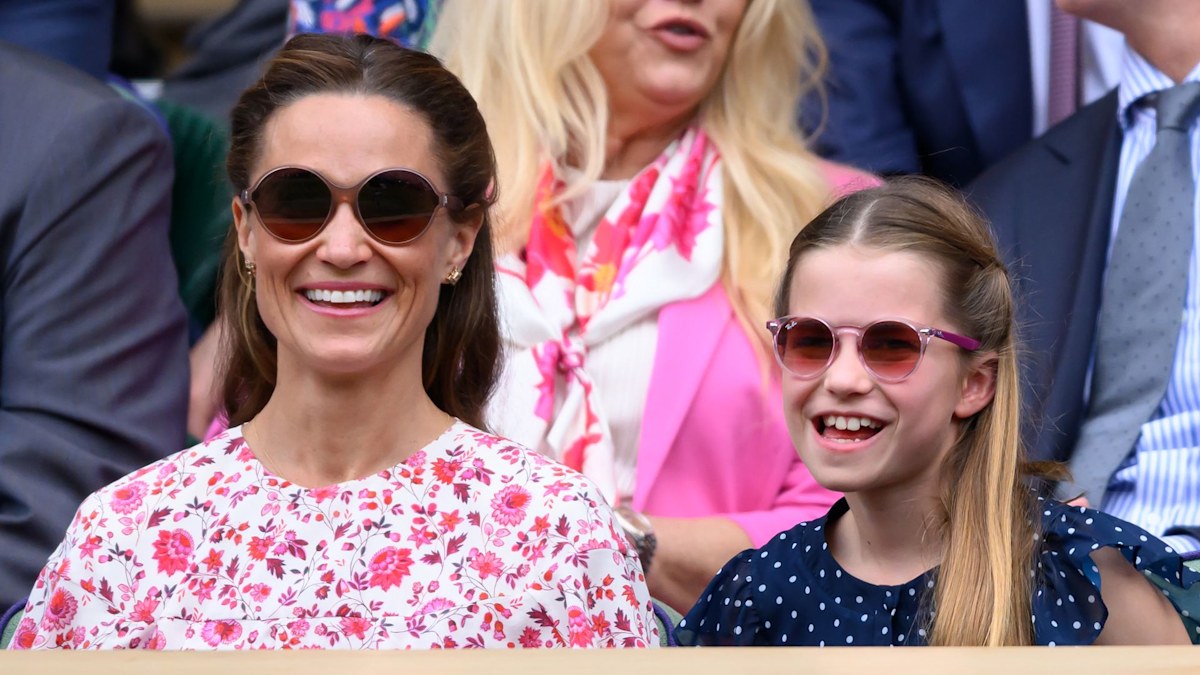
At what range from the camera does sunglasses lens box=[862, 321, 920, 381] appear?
1.97 metres

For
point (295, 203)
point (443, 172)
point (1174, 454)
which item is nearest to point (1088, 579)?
point (1174, 454)

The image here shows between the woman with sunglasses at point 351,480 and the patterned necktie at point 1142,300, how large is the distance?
1056 millimetres

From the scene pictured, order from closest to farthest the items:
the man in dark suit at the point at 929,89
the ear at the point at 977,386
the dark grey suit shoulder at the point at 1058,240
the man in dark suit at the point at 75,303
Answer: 1. the ear at the point at 977,386
2. the man in dark suit at the point at 75,303
3. the dark grey suit shoulder at the point at 1058,240
4. the man in dark suit at the point at 929,89

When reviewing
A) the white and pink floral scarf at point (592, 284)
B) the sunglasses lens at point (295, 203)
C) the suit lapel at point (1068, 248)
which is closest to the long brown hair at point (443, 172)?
the sunglasses lens at point (295, 203)

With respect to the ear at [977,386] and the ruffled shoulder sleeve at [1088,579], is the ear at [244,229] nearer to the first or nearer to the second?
the ear at [977,386]

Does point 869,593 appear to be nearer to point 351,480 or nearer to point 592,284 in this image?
point 351,480

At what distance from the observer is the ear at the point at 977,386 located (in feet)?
6.75

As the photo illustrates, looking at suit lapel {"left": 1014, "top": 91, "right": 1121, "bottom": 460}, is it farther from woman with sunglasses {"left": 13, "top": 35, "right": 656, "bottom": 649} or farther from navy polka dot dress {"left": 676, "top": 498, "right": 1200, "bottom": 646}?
woman with sunglasses {"left": 13, "top": 35, "right": 656, "bottom": 649}

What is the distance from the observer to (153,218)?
9.05 ft

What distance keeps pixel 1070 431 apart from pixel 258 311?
134cm

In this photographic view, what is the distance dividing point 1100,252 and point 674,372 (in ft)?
2.45

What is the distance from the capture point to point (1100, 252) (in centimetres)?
285

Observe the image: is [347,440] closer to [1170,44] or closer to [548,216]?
[548,216]

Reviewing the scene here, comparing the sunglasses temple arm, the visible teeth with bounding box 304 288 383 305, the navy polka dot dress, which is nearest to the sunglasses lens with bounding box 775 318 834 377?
the sunglasses temple arm
